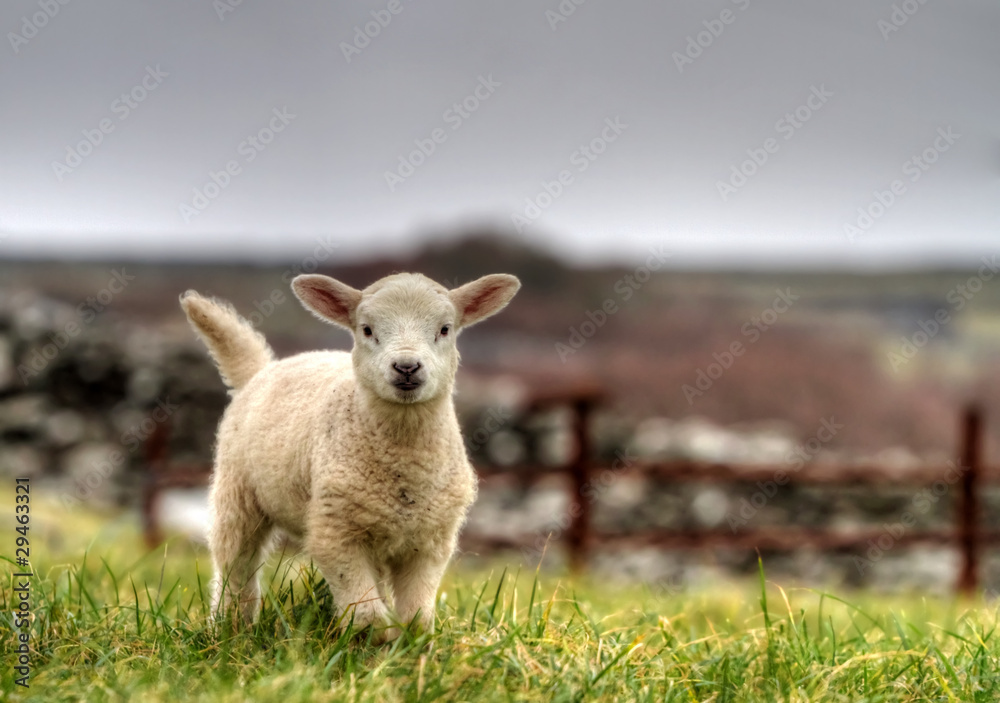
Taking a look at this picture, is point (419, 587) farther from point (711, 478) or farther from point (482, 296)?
point (711, 478)

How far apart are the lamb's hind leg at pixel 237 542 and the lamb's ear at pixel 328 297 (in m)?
0.85

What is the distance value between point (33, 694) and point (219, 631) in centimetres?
74

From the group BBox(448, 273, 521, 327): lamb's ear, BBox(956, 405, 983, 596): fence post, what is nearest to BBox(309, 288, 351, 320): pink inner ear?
BBox(448, 273, 521, 327): lamb's ear

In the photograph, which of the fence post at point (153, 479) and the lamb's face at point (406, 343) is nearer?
the lamb's face at point (406, 343)

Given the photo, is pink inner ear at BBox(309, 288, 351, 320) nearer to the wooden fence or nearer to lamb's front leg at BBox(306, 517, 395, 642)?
lamb's front leg at BBox(306, 517, 395, 642)

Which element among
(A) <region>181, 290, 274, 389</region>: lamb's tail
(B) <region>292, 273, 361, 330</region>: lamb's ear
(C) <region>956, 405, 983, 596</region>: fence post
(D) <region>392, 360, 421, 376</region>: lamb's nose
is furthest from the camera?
(C) <region>956, 405, 983, 596</region>: fence post

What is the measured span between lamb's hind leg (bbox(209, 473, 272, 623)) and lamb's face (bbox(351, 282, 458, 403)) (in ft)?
2.77

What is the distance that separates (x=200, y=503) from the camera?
1384 centimetres

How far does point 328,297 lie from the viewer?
375cm

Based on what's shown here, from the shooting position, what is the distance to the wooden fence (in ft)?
30.9

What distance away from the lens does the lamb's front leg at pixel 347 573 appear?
139 inches
